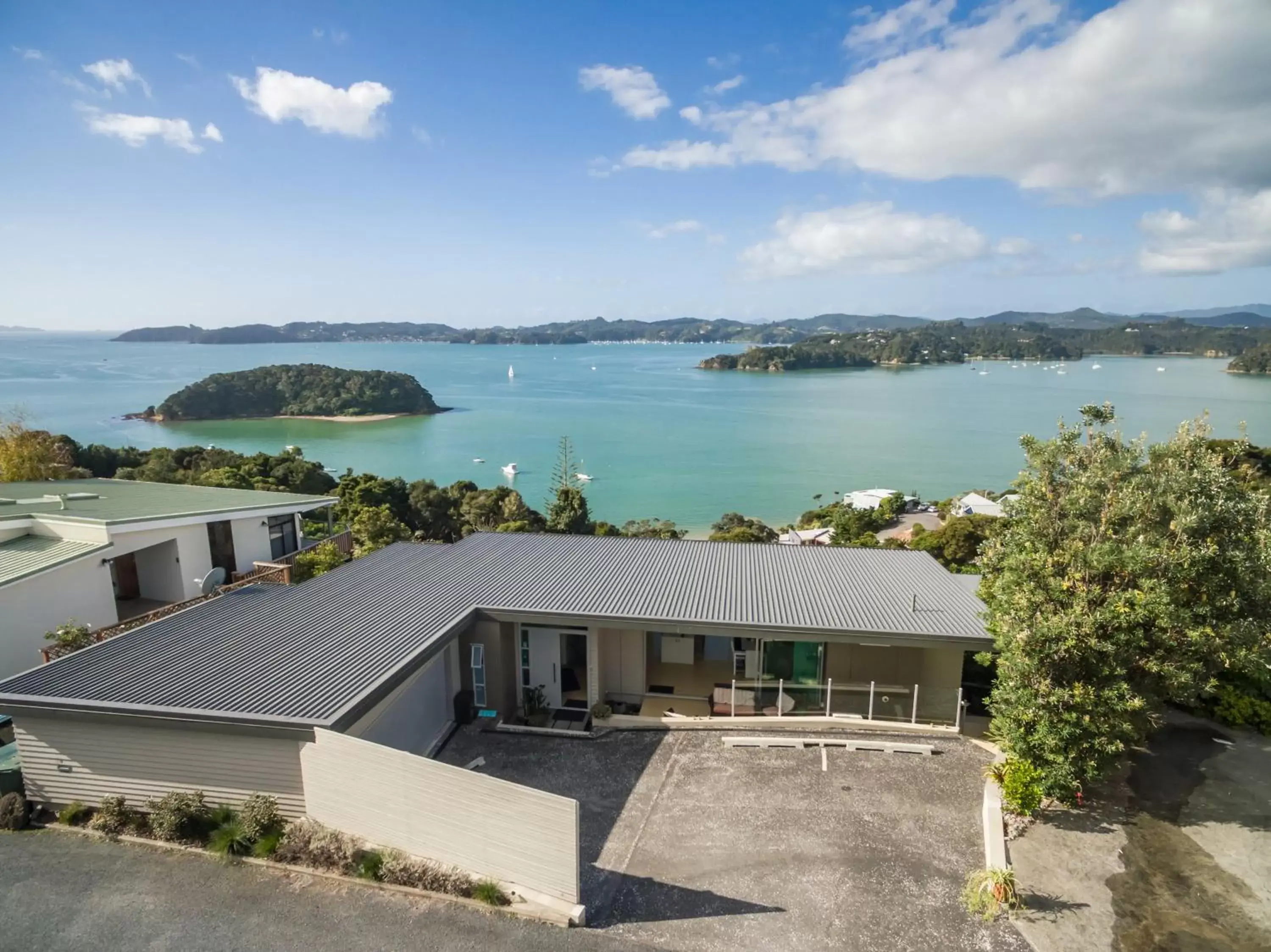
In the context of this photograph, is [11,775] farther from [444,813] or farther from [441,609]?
[444,813]

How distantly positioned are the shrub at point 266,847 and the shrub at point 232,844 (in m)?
0.10

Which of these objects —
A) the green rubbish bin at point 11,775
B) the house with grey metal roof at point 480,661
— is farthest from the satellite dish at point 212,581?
the green rubbish bin at point 11,775

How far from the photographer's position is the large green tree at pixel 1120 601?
29.4 ft

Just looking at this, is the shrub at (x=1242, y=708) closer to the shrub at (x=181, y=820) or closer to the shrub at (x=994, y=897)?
the shrub at (x=994, y=897)

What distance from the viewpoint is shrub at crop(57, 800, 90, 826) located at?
9031mm

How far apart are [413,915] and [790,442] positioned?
85165 millimetres

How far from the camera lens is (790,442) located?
8925cm

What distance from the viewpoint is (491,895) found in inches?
302

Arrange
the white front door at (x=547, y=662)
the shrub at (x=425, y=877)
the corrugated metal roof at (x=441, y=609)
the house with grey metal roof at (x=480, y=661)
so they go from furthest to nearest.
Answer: the white front door at (x=547, y=662)
the corrugated metal roof at (x=441, y=609)
the house with grey metal roof at (x=480, y=661)
the shrub at (x=425, y=877)

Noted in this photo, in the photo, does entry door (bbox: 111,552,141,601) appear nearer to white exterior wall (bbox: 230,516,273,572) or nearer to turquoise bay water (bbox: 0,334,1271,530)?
white exterior wall (bbox: 230,516,273,572)

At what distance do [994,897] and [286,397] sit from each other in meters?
120

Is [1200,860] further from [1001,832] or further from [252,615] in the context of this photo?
[252,615]

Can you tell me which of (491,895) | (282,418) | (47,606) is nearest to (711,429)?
(282,418)

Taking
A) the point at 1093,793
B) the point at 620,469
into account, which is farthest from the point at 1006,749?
the point at 620,469
